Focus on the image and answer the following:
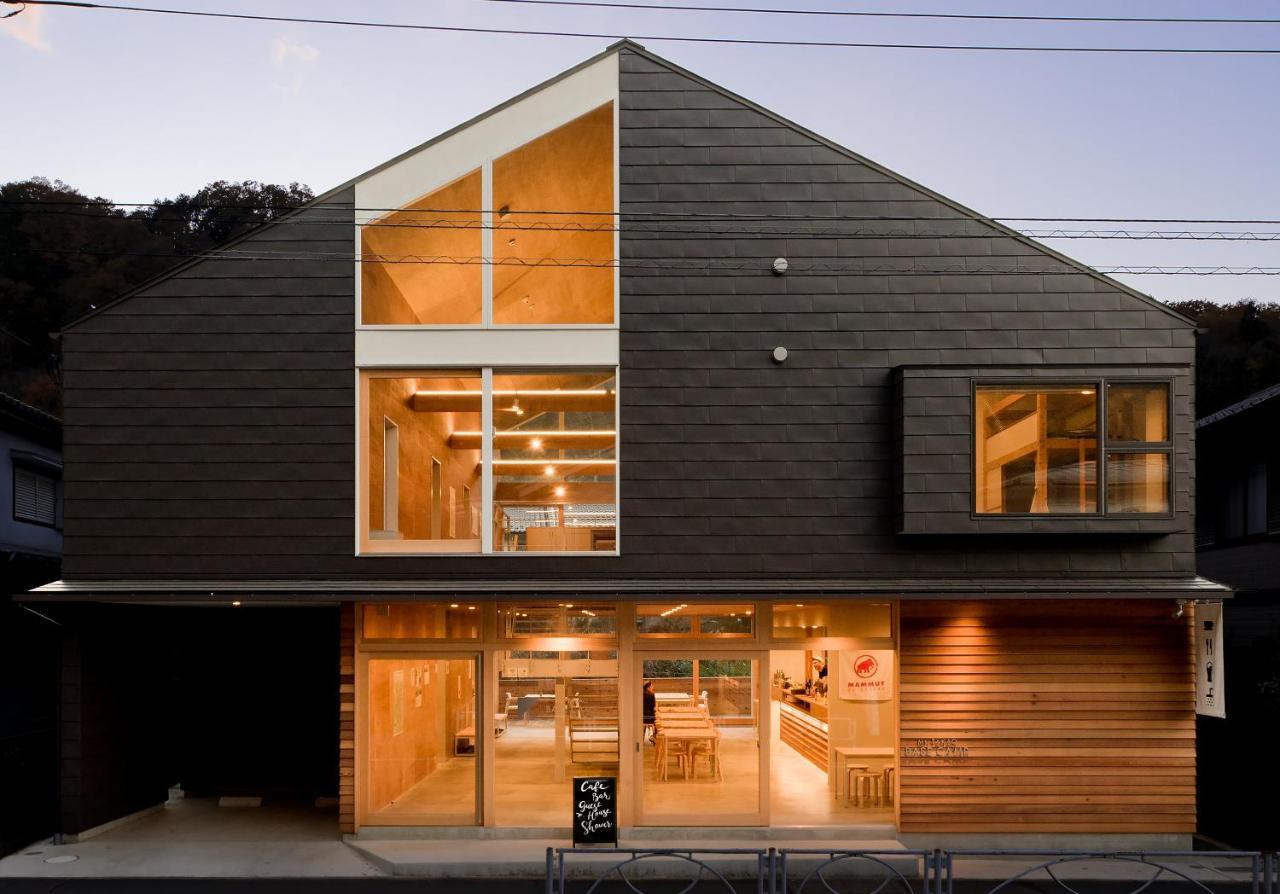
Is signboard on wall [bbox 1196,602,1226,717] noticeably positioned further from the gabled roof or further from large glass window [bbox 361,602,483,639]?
large glass window [bbox 361,602,483,639]

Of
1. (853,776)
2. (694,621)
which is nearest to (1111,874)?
(853,776)

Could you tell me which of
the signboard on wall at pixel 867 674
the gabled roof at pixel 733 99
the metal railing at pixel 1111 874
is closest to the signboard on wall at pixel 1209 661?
the metal railing at pixel 1111 874

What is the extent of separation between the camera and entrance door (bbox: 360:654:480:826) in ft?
38.1

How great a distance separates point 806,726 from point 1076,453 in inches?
188

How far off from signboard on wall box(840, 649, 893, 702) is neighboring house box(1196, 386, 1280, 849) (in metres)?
4.76

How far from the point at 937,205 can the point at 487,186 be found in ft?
18.3

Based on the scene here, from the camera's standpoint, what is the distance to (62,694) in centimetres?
1138

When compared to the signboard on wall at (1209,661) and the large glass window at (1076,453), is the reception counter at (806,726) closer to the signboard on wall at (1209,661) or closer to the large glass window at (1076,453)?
the large glass window at (1076,453)

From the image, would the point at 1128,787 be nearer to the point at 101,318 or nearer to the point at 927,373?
the point at 927,373

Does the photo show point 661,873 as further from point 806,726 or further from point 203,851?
point 203,851

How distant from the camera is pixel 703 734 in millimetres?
11672

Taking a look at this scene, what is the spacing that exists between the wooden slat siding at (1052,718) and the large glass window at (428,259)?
6.90 m

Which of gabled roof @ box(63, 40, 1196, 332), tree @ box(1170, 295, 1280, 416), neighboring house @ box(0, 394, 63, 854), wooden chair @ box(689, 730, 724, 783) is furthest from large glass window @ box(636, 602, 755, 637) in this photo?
tree @ box(1170, 295, 1280, 416)

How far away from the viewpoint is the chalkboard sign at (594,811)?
10.8 m
